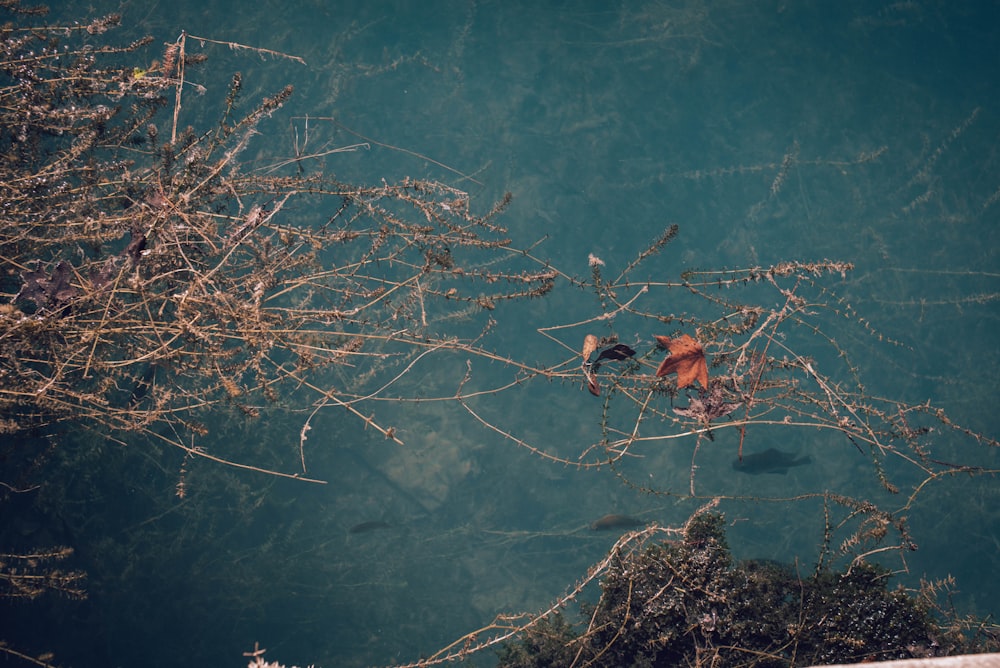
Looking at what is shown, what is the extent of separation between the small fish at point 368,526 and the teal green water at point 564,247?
0.10 metres

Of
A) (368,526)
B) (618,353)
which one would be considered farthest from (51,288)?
(368,526)

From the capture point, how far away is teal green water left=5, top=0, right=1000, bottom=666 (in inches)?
229

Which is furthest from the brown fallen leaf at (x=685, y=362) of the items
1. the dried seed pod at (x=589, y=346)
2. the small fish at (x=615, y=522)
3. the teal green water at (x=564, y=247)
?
the teal green water at (x=564, y=247)

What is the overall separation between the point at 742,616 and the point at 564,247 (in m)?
4.19

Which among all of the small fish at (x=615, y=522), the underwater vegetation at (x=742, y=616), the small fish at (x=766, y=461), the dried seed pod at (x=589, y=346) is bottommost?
the small fish at (x=615, y=522)

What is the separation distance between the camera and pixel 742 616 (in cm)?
319

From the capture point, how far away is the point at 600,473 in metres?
6.62

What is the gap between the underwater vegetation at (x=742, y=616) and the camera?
3.05m

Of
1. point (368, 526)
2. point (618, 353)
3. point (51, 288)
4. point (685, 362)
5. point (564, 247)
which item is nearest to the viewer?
point (51, 288)

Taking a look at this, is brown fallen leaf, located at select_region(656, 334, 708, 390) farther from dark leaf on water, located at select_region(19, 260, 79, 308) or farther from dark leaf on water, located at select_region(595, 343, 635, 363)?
dark leaf on water, located at select_region(19, 260, 79, 308)

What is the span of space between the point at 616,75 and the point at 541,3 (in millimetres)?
1142

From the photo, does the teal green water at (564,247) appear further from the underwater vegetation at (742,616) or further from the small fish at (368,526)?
the underwater vegetation at (742,616)

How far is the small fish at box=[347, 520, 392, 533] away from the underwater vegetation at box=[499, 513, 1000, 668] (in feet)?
9.69

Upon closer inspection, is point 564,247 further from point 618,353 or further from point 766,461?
point 618,353
